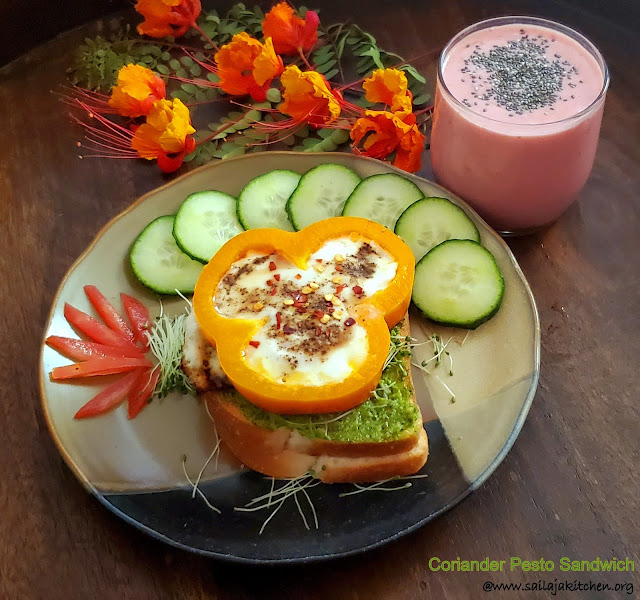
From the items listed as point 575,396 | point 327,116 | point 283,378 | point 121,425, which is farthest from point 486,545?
point 327,116

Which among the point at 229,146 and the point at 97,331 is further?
the point at 229,146

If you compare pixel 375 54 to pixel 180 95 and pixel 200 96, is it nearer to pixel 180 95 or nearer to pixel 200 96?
pixel 200 96

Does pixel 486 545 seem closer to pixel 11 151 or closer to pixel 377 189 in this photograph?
pixel 377 189

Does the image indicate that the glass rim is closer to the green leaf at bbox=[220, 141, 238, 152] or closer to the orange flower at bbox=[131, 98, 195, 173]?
the green leaf at bbox=[220, 141, 238, 152]

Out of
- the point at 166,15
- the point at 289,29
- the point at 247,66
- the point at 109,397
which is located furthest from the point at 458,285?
the point at 166,15

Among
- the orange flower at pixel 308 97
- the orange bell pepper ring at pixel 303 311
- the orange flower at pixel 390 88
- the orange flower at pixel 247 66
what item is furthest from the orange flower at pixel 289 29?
the orange bell pepper ring at pixel 303 311
